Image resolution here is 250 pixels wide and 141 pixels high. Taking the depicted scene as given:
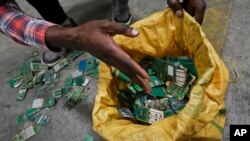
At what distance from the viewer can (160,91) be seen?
0.97 meters

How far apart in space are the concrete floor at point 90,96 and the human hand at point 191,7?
367 mm

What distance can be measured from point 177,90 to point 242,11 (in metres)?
0.62

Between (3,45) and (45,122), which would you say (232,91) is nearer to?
(45,122)

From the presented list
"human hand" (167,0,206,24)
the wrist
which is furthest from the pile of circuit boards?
the wrist

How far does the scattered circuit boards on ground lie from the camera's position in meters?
1.21

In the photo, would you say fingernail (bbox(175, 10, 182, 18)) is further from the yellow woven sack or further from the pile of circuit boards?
the pile of circuit boards

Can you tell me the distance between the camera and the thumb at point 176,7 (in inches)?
32.2

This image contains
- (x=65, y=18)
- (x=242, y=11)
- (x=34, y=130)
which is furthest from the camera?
(x=65, y=18)

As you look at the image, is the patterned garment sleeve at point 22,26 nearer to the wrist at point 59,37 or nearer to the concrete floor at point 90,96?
the wrist at point 59,37

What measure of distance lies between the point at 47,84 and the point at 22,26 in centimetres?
58

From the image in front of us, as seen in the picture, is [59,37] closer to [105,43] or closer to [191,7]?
[105,43]

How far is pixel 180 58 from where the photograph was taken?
3.14 feet

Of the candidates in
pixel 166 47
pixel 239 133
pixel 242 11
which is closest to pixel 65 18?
pixel 166 47

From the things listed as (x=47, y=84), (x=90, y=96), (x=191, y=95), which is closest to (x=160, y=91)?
(x=191, y=95)
